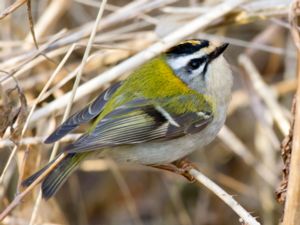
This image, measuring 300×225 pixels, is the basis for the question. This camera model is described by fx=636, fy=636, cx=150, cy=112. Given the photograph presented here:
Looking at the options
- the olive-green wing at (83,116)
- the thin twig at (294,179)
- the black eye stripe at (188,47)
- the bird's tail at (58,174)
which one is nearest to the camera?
the thin twig at (294,179)

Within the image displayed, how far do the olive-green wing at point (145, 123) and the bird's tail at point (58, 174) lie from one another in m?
0.12

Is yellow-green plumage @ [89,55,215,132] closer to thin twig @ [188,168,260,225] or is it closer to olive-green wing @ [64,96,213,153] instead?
olive-green wing @ [64,96,213,153]

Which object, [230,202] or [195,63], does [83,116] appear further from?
[230,202]

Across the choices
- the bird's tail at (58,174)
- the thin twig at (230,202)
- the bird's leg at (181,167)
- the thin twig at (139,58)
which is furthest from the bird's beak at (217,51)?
the bird's tail at (58,174)

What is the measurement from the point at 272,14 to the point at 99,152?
3.43 feet

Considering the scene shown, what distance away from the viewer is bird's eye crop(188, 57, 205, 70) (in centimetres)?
267

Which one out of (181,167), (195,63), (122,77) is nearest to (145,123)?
(181,167)

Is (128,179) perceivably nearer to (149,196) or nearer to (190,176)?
(149,196)

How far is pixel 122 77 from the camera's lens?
3369 millimetres

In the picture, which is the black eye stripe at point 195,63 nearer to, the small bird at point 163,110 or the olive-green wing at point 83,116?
the small bird at point 163,110

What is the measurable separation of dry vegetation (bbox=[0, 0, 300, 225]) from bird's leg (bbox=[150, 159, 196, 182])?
1.20 ft

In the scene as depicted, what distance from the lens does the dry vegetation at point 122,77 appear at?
2.30 m

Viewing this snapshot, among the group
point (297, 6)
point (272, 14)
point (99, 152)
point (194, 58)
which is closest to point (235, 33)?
point (272, 14)

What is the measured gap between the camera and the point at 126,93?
2.69 meters
